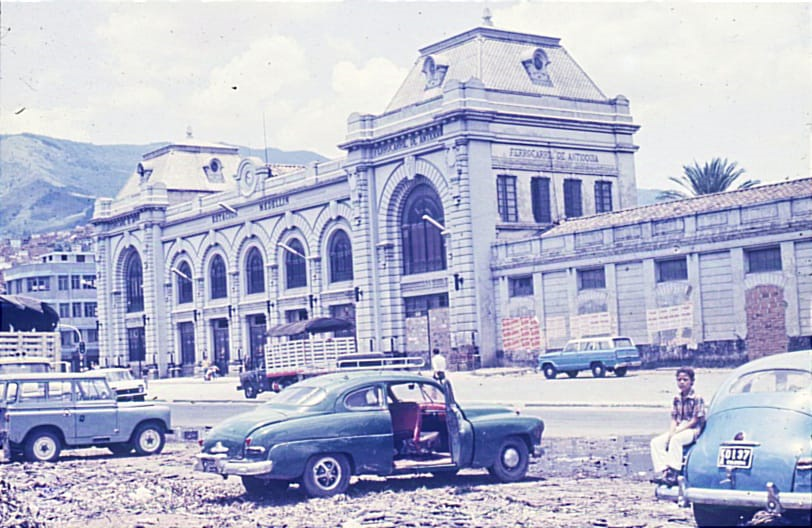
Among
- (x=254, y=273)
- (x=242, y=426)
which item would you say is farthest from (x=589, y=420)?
(x=254, y=273)

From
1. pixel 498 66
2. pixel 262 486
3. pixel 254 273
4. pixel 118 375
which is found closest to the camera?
pixel 262 486

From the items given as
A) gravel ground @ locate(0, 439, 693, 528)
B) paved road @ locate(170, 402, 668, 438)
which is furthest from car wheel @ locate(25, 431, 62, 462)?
paved road @ locate(170, 402, 668, 438)

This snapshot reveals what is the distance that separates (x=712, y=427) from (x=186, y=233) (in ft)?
217

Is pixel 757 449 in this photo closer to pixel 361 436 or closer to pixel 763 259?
pixel 361 436

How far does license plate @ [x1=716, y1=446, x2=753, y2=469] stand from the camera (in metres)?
10.1

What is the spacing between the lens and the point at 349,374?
629 inches

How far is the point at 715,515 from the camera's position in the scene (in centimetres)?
1085

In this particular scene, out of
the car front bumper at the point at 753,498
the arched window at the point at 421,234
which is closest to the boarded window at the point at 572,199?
the arched window at the point at 421,234

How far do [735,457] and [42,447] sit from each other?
14.4m

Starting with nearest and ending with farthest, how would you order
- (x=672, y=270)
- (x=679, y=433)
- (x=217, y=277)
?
(x=679, y=433) → (x=672, y=270) → (x=217, y=277)

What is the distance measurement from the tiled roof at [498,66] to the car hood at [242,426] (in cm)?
3854

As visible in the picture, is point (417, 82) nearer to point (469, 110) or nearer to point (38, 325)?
point (469, 110)

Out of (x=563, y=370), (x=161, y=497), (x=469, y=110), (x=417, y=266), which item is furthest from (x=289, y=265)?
(x=161, y=497)

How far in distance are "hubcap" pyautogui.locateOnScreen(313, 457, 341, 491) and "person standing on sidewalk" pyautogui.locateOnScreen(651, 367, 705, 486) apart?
4352mm
